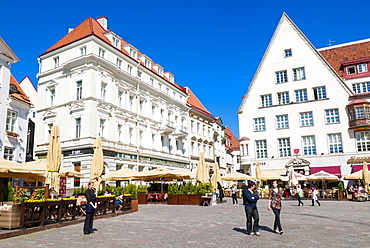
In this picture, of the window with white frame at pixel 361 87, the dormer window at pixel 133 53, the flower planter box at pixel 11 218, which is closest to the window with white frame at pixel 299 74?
the window with white frame at pixel 361 87

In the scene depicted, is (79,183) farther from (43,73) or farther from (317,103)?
(317,103)

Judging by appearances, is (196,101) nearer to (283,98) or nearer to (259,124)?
(259,124)

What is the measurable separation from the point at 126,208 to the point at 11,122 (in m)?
14.2

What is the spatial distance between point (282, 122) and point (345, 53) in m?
12.2

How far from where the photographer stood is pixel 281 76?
131ft

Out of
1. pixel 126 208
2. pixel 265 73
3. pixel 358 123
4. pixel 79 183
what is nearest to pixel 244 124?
pixel 265 73

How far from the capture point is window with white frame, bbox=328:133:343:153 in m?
36.2

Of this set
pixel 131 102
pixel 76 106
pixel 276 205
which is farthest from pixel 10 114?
pixel 276 205

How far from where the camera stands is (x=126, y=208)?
55.8 feet

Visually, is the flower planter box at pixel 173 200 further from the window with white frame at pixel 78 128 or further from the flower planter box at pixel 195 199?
the window with white frame at pixel 78 128

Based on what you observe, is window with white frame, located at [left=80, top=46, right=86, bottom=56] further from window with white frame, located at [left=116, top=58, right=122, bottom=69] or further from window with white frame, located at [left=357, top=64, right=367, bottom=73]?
window with white frame, located at [left=357, top=64, right=367, bottom=73]

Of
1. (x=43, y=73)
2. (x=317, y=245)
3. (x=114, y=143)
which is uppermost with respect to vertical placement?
(x=43, y=73)

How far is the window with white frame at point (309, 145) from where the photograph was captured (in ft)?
123

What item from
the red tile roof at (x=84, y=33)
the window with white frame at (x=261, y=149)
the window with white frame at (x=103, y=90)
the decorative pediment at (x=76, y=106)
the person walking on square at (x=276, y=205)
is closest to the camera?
the person walking on square at (x=276, y=205)
